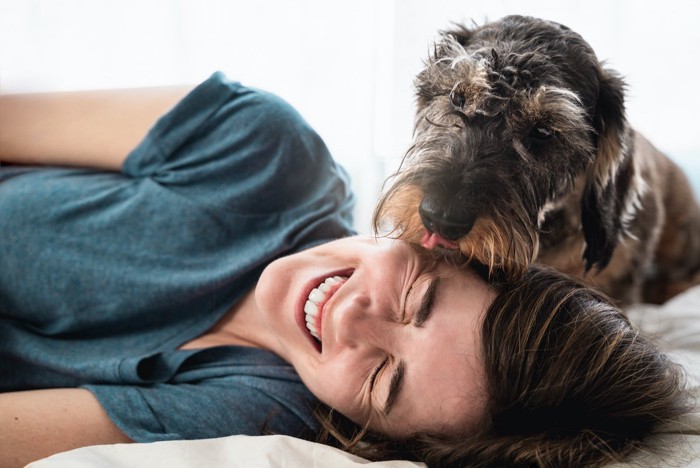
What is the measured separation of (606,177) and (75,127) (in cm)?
133

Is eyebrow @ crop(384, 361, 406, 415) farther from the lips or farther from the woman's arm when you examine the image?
the woman's arm

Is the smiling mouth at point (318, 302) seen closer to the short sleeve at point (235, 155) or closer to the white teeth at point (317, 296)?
the white teeth at point (317, 296)

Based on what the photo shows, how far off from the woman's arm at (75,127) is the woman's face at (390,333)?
2.14 feet

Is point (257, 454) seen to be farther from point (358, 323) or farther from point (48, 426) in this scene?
point (48, 426)

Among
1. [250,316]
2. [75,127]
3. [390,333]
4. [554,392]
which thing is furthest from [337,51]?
[554,392]

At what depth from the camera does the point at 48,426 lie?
48.9 inches

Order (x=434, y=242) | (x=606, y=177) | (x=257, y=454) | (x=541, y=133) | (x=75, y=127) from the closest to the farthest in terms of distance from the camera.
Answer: (x=257, y=454)
(x=434, y=242)
(x=541, y=133)
(x=606, y=177)
(x=75, y=127)

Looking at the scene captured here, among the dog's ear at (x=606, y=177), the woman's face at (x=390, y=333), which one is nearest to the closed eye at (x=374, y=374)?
the woman's face at (x=390, y=333)

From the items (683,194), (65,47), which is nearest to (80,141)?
(65,47)

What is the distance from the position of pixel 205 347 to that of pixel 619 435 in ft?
2.93

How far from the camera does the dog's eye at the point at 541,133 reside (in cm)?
126

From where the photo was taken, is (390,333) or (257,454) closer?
(257,454)

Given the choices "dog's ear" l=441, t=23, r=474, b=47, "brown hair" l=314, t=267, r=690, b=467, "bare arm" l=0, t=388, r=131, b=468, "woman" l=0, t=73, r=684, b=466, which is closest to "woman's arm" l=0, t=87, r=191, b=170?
"woman" l=0, t=73, r=684, b=466

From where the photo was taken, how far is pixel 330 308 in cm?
123
